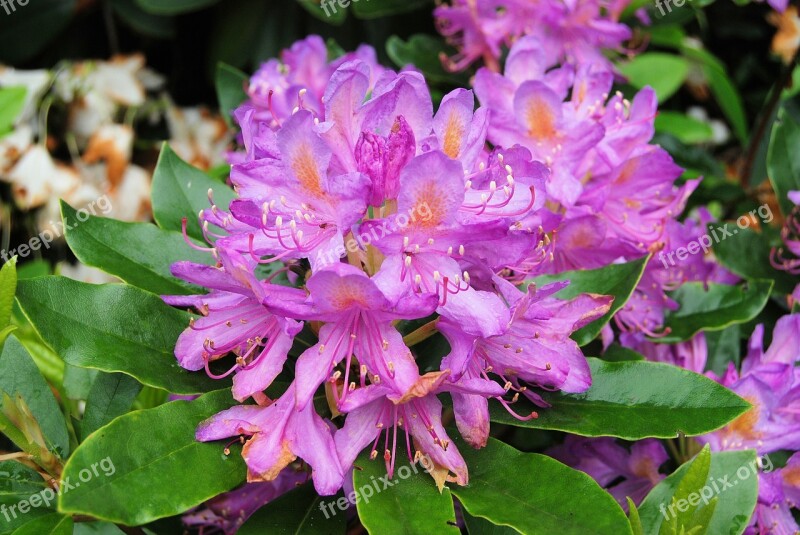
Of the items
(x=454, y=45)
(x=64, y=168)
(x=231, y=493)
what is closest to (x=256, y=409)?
(x=231, y=493)

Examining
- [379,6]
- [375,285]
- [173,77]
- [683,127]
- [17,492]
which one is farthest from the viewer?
[173,77]

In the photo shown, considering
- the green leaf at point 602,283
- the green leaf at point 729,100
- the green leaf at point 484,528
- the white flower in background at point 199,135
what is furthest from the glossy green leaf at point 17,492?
the green leaf at point 729,100

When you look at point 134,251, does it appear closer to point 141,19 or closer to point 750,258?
point 750,258

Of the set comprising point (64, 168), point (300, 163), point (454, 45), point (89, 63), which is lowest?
point (64, 168)

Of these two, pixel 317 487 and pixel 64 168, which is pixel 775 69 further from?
pixel 317 487

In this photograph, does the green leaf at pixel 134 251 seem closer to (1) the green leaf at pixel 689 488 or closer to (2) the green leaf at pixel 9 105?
(1) the green leaf at pixel 689 488

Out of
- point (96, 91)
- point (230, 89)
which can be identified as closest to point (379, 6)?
point (230, 89)

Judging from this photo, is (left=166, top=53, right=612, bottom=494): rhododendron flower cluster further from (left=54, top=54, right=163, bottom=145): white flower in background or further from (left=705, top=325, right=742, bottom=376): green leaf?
(left=54, top=54, right=163, bottom=145): white flower in background
